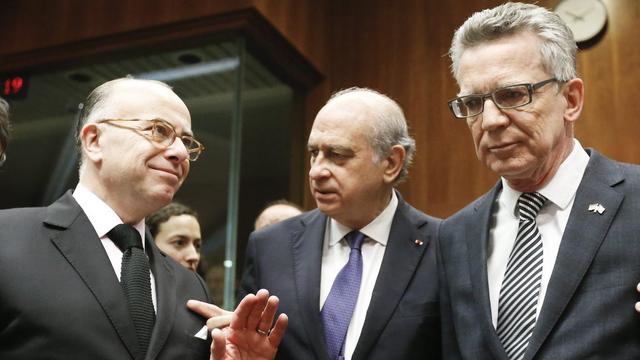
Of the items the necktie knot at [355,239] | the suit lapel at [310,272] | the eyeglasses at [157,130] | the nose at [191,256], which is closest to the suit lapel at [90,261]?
the eyeglasses at [157,130]

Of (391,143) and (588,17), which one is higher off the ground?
(588,17)

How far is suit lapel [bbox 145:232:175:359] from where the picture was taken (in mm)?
1999

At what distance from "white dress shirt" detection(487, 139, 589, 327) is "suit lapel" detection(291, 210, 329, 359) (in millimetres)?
598

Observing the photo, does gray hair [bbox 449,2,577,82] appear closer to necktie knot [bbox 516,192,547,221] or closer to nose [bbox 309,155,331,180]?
necktie knot [bbox 516,192,547,221]

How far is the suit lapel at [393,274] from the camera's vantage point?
2314 mm

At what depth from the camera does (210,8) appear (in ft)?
16.6

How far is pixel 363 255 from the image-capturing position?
257 centimetres

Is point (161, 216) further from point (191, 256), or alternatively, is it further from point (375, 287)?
point (375, 287)

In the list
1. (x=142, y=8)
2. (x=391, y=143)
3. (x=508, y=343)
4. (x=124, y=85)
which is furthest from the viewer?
(x=142, y=8)

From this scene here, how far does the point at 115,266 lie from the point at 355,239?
33.9 inches

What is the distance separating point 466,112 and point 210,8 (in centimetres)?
333

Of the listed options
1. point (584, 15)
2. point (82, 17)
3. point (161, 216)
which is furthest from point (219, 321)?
point (82, 17)

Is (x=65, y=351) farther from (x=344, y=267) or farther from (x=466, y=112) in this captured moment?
(x=466, y=112)

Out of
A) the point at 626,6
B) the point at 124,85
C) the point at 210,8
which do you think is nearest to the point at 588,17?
the point at 626,6
